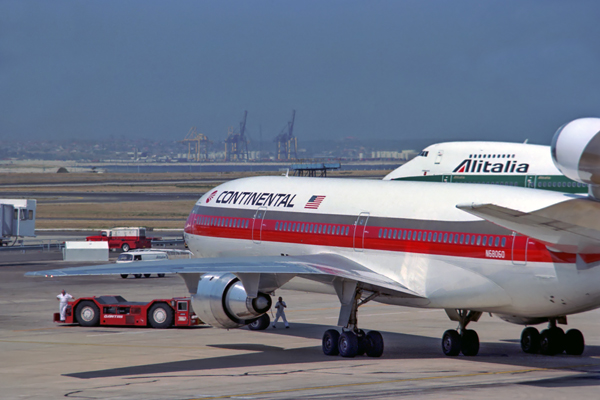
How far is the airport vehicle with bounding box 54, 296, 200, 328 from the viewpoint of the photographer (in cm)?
4125

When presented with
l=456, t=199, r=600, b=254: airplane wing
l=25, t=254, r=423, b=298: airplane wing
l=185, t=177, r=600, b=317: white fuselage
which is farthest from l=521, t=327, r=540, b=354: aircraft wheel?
l=456, t=199, r=600, b=254: airplane wing

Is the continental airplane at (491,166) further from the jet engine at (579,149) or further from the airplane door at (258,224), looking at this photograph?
the jet engine at (579,149)

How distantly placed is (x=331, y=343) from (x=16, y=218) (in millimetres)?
61162

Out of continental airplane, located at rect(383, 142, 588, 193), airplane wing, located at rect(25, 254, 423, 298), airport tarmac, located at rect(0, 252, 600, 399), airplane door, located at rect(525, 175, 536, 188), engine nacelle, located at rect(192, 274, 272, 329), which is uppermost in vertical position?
continental airplane, located at rect(383, 142, 588, 193)

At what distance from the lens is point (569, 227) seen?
86.3ft

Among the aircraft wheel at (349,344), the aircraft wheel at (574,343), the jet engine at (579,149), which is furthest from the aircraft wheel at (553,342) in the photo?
the jet engine at (579,149)

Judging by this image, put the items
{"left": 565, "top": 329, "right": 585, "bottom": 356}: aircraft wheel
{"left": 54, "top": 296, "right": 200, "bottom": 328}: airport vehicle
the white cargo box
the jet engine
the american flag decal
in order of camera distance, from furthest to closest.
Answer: the white cargo box < {"left": 54, "top": 296, "right": 200, "bottom": 328}: airport vehicle < the american flag decal < {"left": 565, "top": 329, "right": 585, "bottom": 356}: aircraft wheel < the jet engine

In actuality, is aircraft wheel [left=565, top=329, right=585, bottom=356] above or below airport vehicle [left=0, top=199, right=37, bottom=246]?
below

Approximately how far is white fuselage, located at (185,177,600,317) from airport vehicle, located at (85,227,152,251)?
42.7 metres

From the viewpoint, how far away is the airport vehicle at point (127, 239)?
271 ft

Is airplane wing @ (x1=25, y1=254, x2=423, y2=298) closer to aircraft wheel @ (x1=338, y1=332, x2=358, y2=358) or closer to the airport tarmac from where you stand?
aircraft wheel @ (x1=338, y1=332, x2=358, y2=358)

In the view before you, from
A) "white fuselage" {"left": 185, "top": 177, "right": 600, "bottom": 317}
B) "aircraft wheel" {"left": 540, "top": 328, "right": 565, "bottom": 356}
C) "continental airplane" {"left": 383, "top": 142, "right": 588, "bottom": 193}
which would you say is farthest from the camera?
"continental airplane" {"left": 383, "top": 142, "right": 588, "bottom": 193}

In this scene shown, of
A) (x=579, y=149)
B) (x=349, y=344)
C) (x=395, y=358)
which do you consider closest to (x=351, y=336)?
(x=349, y=344)

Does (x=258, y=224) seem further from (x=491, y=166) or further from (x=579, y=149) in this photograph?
(x=491, y=166)
